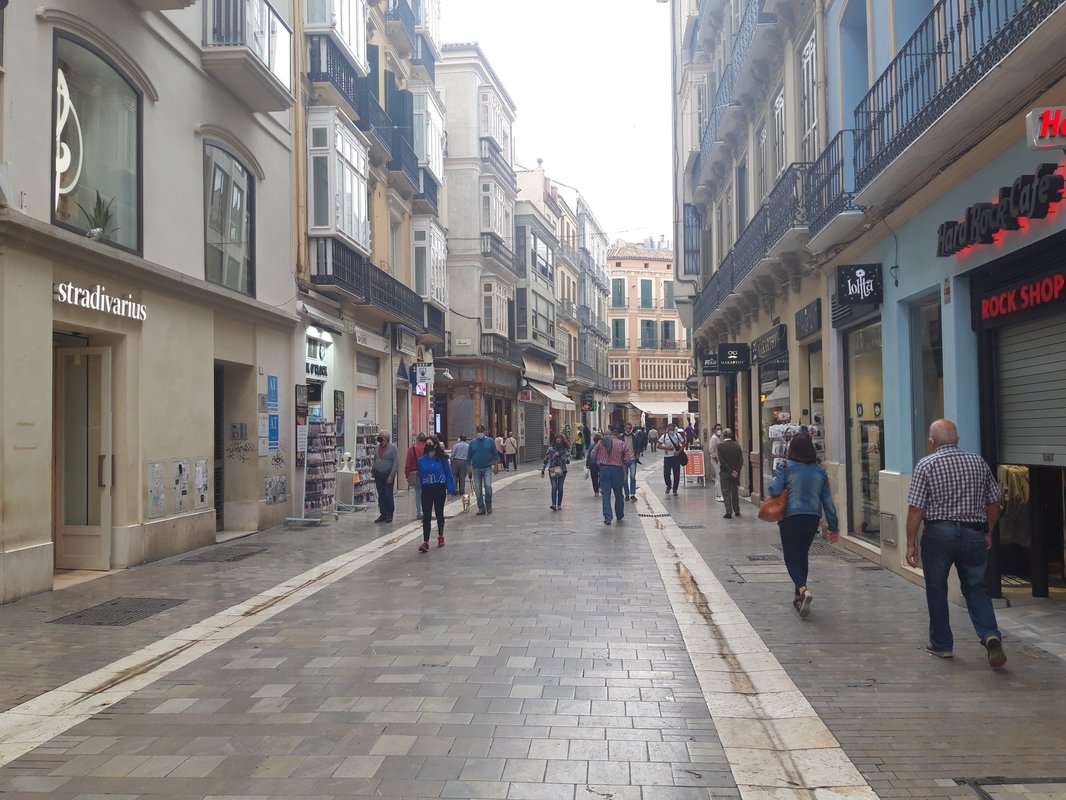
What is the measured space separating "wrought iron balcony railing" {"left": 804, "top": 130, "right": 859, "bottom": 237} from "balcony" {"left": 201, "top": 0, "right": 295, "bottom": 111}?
27.0 feet

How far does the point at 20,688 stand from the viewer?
629 centimetres

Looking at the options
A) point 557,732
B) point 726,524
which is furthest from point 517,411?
point 557,732

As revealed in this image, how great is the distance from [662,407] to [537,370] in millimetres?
30947

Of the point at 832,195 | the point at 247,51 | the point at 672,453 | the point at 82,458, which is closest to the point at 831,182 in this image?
the point at 832,195

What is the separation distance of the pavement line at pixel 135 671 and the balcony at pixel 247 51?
25.2ft

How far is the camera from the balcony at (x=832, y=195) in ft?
38.2

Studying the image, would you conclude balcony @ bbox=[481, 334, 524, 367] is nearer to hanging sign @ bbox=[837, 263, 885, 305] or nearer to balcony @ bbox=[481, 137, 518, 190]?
balcony @ bbox=[481, 137, 518, 190]

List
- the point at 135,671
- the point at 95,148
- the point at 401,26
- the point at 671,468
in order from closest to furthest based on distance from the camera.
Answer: the point at 135,671 → the point at 95,148 → the point at 671,468 → the point at 401,26

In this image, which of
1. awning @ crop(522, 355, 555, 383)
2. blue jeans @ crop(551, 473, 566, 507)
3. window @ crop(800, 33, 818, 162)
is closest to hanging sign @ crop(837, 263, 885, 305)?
window @ crop(800, 33, 818, 162)

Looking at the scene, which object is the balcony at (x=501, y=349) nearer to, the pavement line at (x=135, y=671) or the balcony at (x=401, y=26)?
the balcony at (x=401, y=26)

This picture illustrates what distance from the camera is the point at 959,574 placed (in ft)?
21.8

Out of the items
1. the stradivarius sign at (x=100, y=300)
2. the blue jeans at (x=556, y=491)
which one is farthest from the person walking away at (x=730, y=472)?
the stradivarius sign at (x=100, y=300)

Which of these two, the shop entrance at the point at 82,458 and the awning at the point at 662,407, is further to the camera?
the awning at the point at 662,407

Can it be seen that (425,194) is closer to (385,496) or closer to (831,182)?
(385,496)
